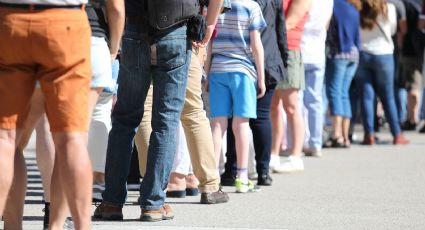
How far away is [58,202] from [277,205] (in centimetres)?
283

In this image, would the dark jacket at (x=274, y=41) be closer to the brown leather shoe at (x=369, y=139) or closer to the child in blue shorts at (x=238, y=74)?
the child in blue shorts at (x=238, y=74)

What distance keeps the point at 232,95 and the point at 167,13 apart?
2.38 metres

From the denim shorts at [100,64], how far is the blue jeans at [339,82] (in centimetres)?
883

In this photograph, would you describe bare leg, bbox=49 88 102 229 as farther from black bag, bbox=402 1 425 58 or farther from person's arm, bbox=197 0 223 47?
black bag, bbox=402 1 425 58

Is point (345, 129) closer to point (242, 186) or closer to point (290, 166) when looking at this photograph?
point (290, 166)

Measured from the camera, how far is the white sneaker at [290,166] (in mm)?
12172

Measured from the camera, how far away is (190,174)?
32.4 ft

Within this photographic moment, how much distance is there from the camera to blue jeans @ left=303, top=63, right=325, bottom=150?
13906 millimetres

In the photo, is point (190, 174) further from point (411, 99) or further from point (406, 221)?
point (411, 99)

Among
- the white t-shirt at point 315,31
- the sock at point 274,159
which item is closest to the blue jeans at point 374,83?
the white t-shirt at point 315,31

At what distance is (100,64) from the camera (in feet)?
21.9

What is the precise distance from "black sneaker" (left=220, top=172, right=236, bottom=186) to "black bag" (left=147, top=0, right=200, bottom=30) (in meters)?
3.13

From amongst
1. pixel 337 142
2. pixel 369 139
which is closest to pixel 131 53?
pixel 337 142

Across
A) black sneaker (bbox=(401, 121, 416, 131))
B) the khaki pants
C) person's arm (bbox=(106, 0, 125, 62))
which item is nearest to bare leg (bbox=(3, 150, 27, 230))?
person's arm (bbox=(106, 0, 125, 62))
